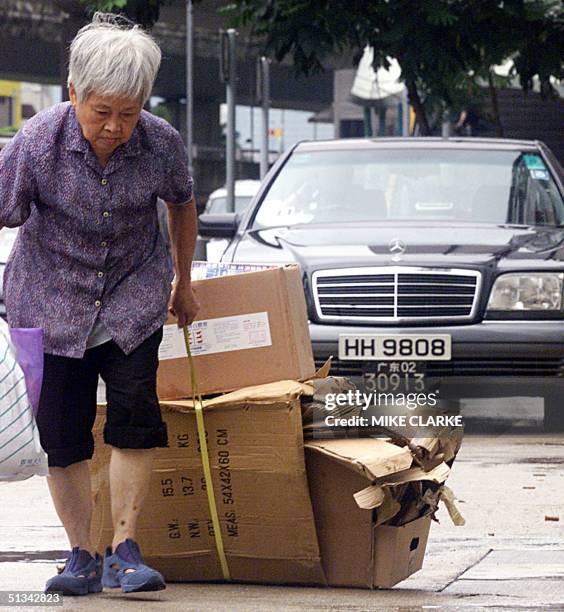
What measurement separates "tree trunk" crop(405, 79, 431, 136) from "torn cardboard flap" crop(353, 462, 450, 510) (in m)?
10.3

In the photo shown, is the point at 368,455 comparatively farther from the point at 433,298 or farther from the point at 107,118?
the point at 433,298

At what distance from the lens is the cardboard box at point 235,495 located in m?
4.84

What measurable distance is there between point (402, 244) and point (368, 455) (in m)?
4.31

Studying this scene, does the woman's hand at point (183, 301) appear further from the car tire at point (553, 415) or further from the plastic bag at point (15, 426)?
the car tire at point (553, 415)

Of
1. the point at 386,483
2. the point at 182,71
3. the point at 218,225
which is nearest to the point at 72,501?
the point at 386,483

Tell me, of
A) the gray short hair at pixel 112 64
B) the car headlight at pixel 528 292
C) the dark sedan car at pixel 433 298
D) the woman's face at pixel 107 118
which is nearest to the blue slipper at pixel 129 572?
the woman's face at pixel 107 118

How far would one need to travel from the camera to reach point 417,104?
56.5ft

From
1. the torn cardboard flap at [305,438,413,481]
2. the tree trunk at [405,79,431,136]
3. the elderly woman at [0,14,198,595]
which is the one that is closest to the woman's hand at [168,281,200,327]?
the elderly woman at [0,14,198,595]

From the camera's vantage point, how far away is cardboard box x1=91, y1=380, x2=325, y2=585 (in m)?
4.84

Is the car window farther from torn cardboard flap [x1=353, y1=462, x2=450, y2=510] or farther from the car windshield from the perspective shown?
torn cardboard flap [x1=353, y1=462, x2=450, y2=510]

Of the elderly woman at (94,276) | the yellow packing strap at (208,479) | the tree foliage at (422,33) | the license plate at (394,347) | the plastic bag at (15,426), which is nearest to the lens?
the plastic bag at (15,426)

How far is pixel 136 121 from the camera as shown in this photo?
183 inches

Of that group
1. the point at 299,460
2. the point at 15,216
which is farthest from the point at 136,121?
the point at 299,460

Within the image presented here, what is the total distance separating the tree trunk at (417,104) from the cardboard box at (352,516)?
407 inches
